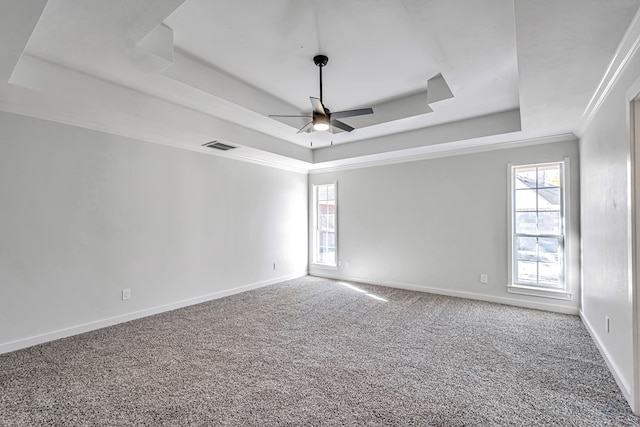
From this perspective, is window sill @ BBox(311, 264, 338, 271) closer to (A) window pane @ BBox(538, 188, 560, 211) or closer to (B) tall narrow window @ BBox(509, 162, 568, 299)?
(B) tall narrow window @ BBox(509, 162, 568, 299)

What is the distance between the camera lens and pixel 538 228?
171 inches

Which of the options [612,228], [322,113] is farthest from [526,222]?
[322,113]

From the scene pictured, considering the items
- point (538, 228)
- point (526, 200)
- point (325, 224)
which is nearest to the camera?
point (538, 228)

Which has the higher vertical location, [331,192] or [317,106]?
[317,106]

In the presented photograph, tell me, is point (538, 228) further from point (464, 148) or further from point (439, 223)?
point (464, 148)

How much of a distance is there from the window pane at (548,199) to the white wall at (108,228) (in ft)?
14.7

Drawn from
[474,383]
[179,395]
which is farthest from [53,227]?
[474,383]

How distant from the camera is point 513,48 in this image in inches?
98.2

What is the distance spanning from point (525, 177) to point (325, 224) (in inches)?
147

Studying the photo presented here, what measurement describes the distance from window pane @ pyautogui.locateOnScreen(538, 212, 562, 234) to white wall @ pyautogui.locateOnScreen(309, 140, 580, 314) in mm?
199

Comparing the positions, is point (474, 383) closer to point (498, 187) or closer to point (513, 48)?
point (513, 48)

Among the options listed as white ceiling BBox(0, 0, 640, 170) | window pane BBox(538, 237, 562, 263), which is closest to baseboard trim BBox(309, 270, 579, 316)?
window pane BBox(538, 237, 562, 263)

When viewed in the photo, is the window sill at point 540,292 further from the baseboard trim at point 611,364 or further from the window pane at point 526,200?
the window pane at point 526,200

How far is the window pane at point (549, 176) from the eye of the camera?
4219 mm
